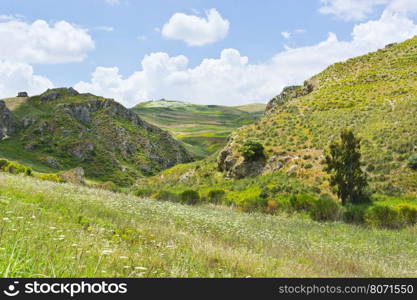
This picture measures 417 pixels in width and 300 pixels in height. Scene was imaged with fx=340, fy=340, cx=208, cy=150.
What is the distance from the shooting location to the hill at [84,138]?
119 metres

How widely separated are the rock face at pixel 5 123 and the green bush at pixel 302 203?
122532 mm

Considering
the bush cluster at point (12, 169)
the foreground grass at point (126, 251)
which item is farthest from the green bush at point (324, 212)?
the bush cluster at point (12, 169)

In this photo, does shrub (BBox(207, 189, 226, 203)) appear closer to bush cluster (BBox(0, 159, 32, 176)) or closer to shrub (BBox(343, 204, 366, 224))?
shrub (BBox(343, 204, 366, 224))

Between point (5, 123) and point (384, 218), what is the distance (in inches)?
5363

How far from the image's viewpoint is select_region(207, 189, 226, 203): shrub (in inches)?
1511

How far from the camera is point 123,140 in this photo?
14538 centimetres

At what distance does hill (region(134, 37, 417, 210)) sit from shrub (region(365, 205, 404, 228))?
745cm

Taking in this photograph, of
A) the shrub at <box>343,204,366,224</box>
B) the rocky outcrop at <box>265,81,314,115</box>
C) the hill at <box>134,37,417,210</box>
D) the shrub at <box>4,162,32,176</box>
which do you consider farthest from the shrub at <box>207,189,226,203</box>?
the rocky outcrop at <box>265,81,314,115</box>

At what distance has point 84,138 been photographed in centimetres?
13225

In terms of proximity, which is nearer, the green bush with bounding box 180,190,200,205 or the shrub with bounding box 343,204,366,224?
the shrub with bounding box 343,204,366,224

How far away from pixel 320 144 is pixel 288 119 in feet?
45.0

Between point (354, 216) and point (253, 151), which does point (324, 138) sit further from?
point (354, 216)

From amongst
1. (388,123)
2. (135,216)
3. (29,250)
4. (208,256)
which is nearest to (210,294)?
(29,250)

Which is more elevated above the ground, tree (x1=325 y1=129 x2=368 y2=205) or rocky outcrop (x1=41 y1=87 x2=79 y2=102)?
rocky outcrop (x1=41 y1=87 x2=79 y2=102)
